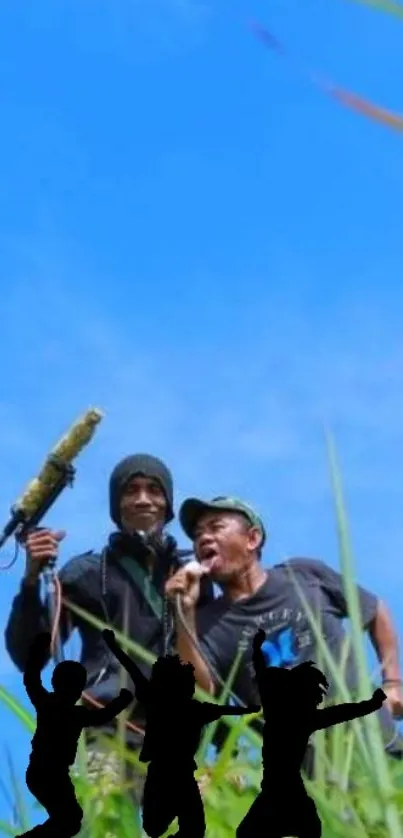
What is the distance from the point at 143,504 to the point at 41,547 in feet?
1.92

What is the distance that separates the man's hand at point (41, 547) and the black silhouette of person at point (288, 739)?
3.18 feet

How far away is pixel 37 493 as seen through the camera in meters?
2.02

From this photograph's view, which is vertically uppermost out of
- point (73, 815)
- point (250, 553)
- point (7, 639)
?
point (250, 553)

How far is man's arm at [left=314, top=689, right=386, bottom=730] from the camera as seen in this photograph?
53 cm

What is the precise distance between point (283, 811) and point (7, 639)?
1366 millimetres

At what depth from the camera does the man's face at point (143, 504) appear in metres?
2.08

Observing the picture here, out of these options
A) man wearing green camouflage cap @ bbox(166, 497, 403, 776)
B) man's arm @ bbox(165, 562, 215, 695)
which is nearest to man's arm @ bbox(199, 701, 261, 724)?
man's arm @ bbox(165, 562, 215, 695)

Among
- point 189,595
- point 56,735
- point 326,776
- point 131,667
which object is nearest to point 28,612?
point 189,595

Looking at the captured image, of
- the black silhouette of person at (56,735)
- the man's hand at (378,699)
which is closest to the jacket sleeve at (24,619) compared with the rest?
the black silhouette of person at (56,735)

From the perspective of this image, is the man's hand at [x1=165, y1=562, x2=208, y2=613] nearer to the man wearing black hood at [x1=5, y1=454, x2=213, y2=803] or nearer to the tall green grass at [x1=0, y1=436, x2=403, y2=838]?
the tall green grass at [x1=0, y1=436, x2=403, y2=838]

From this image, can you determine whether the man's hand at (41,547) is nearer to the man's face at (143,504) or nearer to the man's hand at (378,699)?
the man's face at (143,504)

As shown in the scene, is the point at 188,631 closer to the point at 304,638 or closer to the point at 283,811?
the point at 283,811

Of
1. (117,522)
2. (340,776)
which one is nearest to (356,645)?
(340,776)

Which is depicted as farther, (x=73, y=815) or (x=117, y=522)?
(x=117, y=522)
